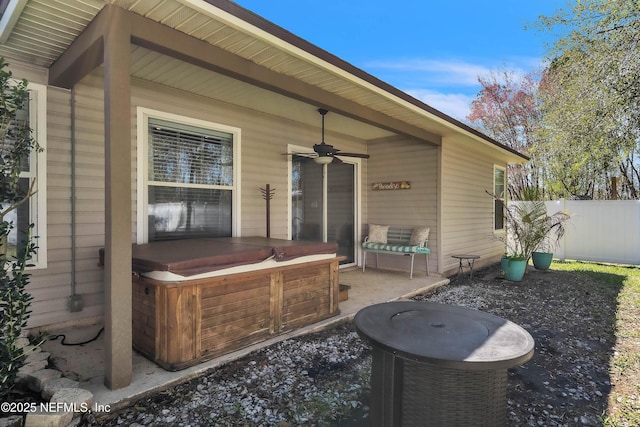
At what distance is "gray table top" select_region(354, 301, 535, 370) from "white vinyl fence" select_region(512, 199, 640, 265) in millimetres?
8513

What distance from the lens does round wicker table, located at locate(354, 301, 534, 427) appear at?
153 cm

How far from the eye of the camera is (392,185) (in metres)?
6.55

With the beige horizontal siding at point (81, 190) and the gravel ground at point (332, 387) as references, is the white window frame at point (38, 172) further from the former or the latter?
the gravel ground at point (332, 387)

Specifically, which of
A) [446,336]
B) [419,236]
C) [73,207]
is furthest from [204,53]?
[419,236]

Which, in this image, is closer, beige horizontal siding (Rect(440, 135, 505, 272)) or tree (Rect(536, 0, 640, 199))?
tree (Rect(536, 0, 640, 199))

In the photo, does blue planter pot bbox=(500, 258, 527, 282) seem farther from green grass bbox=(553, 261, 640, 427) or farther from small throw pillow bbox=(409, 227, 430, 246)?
small throw pillow bbox=(409, 227, 430, 246)

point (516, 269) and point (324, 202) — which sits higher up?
point (324, 202)

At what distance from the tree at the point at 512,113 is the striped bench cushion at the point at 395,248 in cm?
909

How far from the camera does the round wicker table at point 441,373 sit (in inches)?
60.1

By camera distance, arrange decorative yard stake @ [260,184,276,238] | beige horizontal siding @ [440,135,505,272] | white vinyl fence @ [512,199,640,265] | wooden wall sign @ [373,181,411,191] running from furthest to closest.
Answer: white vinyl fence @ [512,199,640,265]
wooden wall sign @ [373,181,411,191]
beige horizontal siding @ [440,135,505,272]
decorative yard stake @ [260,184,276,238]

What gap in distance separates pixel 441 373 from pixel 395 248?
441 cm

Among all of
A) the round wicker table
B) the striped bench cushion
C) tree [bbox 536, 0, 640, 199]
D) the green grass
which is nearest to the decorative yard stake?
the striped bench cushion

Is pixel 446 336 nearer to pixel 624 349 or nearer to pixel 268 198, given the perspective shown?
pixel 624 349

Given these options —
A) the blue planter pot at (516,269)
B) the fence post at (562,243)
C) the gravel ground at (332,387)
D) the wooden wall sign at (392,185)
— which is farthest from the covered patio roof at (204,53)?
the fence post at (562,243)
